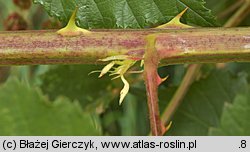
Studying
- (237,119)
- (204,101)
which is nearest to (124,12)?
(237,119)

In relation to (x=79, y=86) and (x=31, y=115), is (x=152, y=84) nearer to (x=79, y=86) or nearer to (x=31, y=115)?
(x=31, y=115)

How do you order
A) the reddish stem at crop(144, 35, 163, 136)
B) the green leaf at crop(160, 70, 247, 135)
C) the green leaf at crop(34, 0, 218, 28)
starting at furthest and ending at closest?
1. the green leaf at crop(160, 70, 247, 135)
2. the green leaf at crop(34, 0, 218, 28)
3. the reddish stem at crop(144, 35, 163, 136)

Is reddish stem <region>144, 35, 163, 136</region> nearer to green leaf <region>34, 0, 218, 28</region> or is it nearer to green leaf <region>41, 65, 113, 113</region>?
green leaf <region>34, 0, 218, 28</region>

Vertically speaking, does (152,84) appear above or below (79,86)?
above

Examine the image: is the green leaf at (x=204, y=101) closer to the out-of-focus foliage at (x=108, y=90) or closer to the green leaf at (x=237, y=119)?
the out-of-focus foliage at (x=108, y=90)

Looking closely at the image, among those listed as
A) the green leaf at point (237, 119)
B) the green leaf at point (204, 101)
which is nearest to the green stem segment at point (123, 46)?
the green leaf at point (237, 119)

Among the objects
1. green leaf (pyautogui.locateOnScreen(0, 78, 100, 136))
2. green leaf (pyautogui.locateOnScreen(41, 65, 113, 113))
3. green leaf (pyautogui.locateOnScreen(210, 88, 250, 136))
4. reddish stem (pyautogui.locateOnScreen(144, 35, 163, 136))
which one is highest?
reddish stem (pyautogui.locateOnScreen(144, 35, 163, 136))

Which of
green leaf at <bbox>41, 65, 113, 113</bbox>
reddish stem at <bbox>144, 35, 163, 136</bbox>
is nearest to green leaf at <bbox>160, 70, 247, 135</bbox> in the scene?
green leaf at <bbox>41, 65, 113, 113</bbox>
